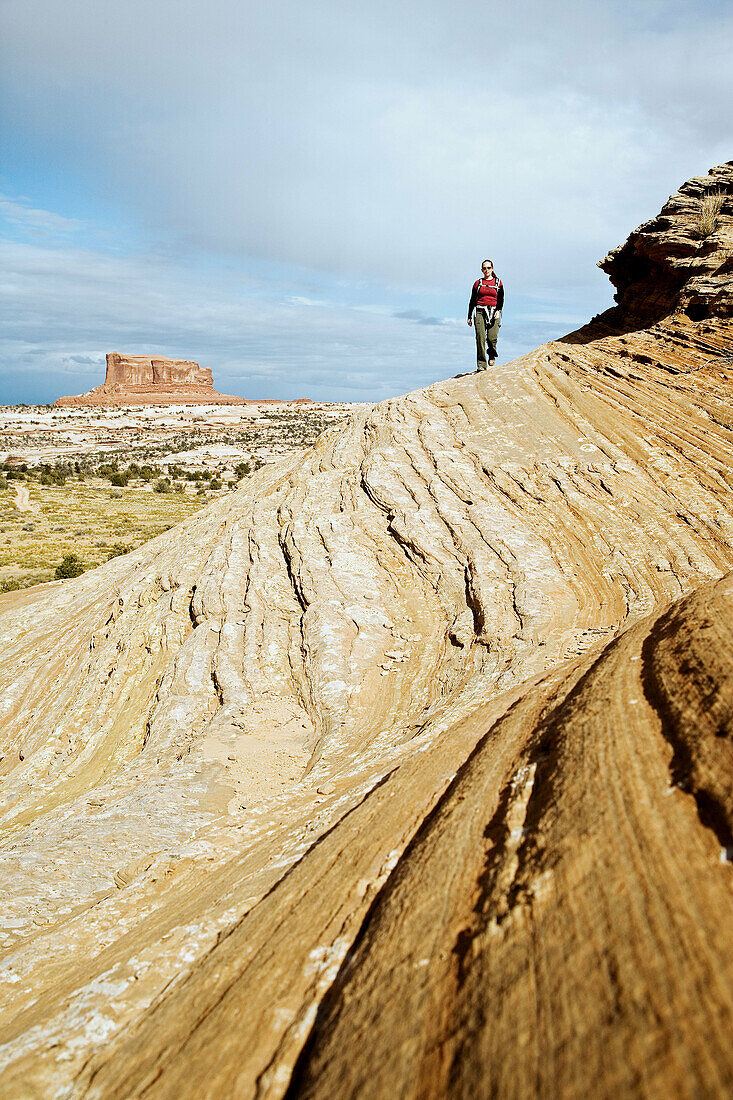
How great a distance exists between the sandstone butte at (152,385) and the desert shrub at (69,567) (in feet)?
324

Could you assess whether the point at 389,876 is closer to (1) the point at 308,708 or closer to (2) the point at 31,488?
(1) the point at 308,708

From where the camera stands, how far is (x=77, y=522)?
31.6 metres

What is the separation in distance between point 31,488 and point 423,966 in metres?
43.4

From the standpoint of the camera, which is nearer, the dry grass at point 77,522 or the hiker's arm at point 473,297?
the hiker's arm at point 473,297

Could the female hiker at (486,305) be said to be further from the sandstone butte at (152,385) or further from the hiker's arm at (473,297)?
the sandstone butte at (152,385)

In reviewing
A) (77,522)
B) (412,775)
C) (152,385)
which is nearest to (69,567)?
(77,522)

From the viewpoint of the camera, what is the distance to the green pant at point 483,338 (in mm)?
15100

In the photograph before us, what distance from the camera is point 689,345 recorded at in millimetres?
13047

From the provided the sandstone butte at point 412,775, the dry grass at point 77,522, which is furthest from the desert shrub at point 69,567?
the sandstone butte at point 412,775

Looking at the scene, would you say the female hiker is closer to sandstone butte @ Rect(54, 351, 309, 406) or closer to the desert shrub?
the desert shrub

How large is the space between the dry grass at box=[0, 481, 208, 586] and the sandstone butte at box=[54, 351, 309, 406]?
82.9 metres

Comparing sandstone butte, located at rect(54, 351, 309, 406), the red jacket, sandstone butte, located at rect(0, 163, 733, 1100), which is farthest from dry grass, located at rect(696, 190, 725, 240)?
sandstone butte, located at rect(54, 351, 309, 406)

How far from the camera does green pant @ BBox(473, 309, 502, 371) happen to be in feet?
49.5

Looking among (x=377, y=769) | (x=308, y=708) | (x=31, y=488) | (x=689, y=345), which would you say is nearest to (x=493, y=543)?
(x=308, y=708)
